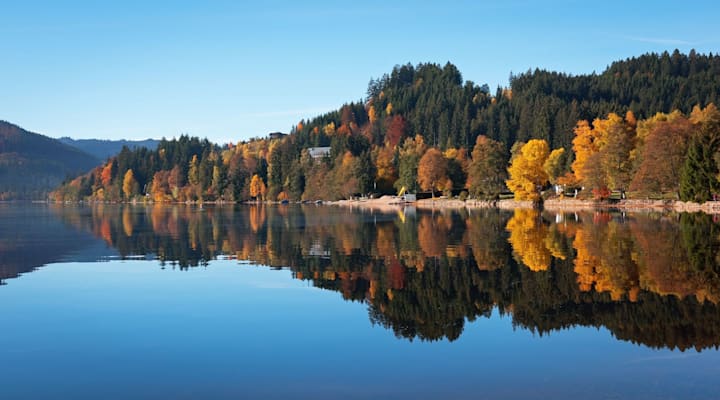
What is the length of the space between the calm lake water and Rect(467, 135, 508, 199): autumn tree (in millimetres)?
75829

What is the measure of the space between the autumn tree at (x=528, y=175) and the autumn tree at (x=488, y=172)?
11.8ft

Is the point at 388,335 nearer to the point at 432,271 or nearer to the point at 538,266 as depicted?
the point at 432,271

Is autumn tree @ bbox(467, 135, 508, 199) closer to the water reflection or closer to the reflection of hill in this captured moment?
the water reflection

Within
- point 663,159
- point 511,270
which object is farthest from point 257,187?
point 511,270

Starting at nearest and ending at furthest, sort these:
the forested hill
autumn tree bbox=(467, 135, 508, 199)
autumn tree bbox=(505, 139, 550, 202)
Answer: the forested hill < autumn tree bbox=(505, 139, 550, 202) < autumn tree bbox=(467, 135, 508, 199)

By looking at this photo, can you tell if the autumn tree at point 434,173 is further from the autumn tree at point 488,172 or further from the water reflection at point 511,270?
the water reflection at point 511,270

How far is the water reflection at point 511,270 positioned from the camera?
19797 millimetres

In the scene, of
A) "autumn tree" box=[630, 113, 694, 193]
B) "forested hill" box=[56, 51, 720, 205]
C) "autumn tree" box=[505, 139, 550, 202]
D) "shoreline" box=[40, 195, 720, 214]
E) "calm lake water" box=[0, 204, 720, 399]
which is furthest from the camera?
"autumn tree" box=[505, 139, 550, 202]

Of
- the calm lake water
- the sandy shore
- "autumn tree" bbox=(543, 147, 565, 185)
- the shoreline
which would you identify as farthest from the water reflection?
"autumn tree" bbox=(543, 147, 565, 185)

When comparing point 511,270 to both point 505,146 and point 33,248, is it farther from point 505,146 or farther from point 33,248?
point 505,146

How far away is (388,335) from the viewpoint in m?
18.4

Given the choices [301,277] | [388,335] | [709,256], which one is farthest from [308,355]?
[709,256]

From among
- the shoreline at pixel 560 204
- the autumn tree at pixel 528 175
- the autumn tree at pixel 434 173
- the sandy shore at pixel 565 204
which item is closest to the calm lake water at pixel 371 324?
the sandy shore at pixel 565 204

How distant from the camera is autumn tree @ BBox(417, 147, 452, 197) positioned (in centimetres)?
13300
